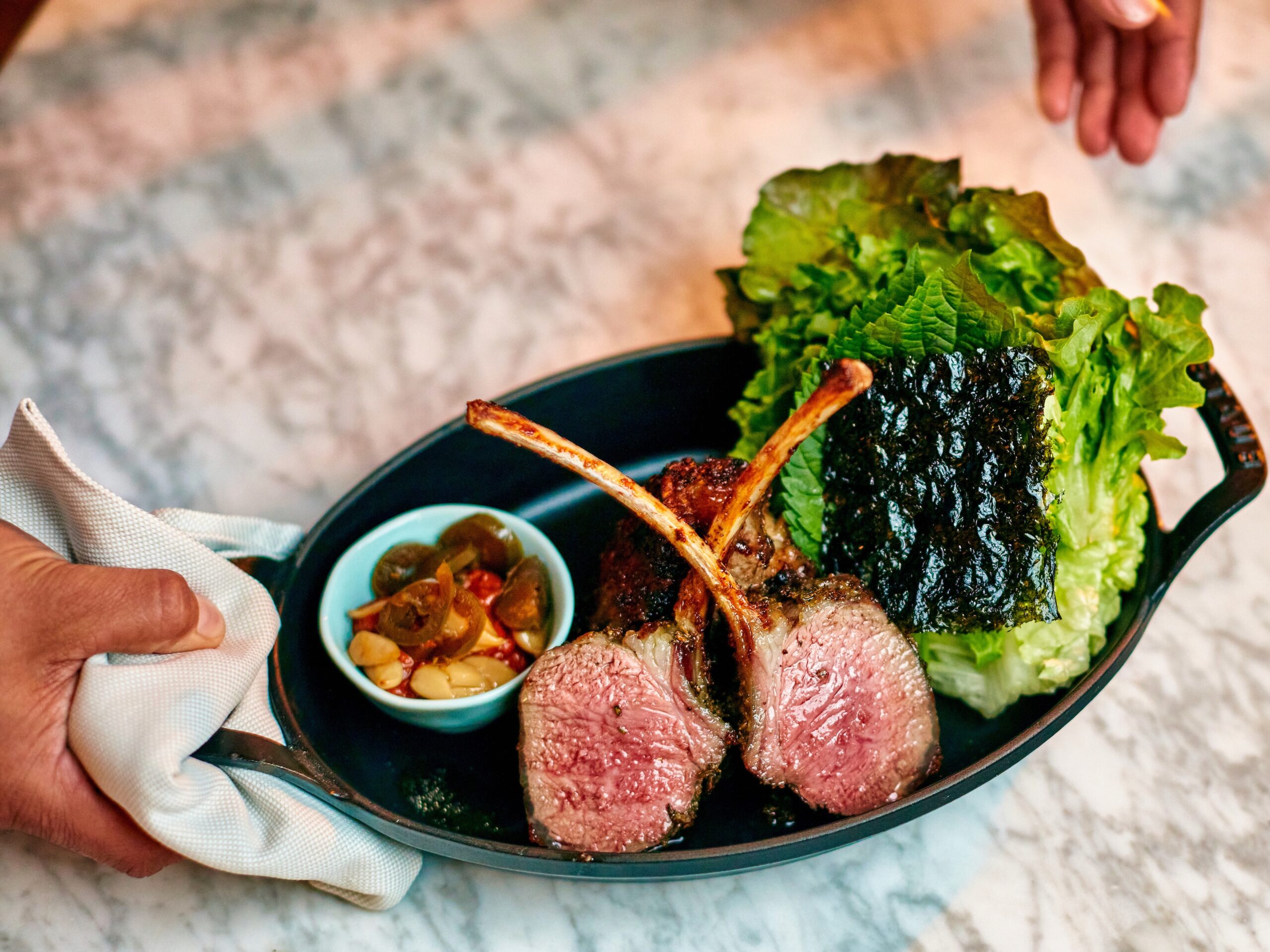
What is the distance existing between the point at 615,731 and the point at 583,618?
11.5 inches

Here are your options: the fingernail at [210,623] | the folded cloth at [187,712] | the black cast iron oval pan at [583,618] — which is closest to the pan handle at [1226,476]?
the black cast iron oval pan at [583,618]

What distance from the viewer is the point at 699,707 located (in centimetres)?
177

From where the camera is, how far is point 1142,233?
2824 mm

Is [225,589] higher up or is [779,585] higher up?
[779,585]

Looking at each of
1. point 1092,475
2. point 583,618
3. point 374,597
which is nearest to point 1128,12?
point 1092,475

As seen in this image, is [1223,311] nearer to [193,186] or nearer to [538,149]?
[538,149]

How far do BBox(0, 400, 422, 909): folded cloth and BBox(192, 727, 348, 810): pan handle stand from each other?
0.02m

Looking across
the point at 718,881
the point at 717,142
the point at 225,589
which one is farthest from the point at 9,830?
the point at 717,142

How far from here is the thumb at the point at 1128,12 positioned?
225 centimetres

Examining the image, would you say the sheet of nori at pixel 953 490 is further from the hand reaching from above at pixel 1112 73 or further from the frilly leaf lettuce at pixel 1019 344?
the hand reaching from above at pixel 1112 73

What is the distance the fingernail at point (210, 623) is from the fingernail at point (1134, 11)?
7.03ft

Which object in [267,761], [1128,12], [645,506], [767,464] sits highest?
[1128,12]

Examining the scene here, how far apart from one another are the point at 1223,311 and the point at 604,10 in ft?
6.48

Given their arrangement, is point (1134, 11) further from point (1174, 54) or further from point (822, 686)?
point (822, 686)
